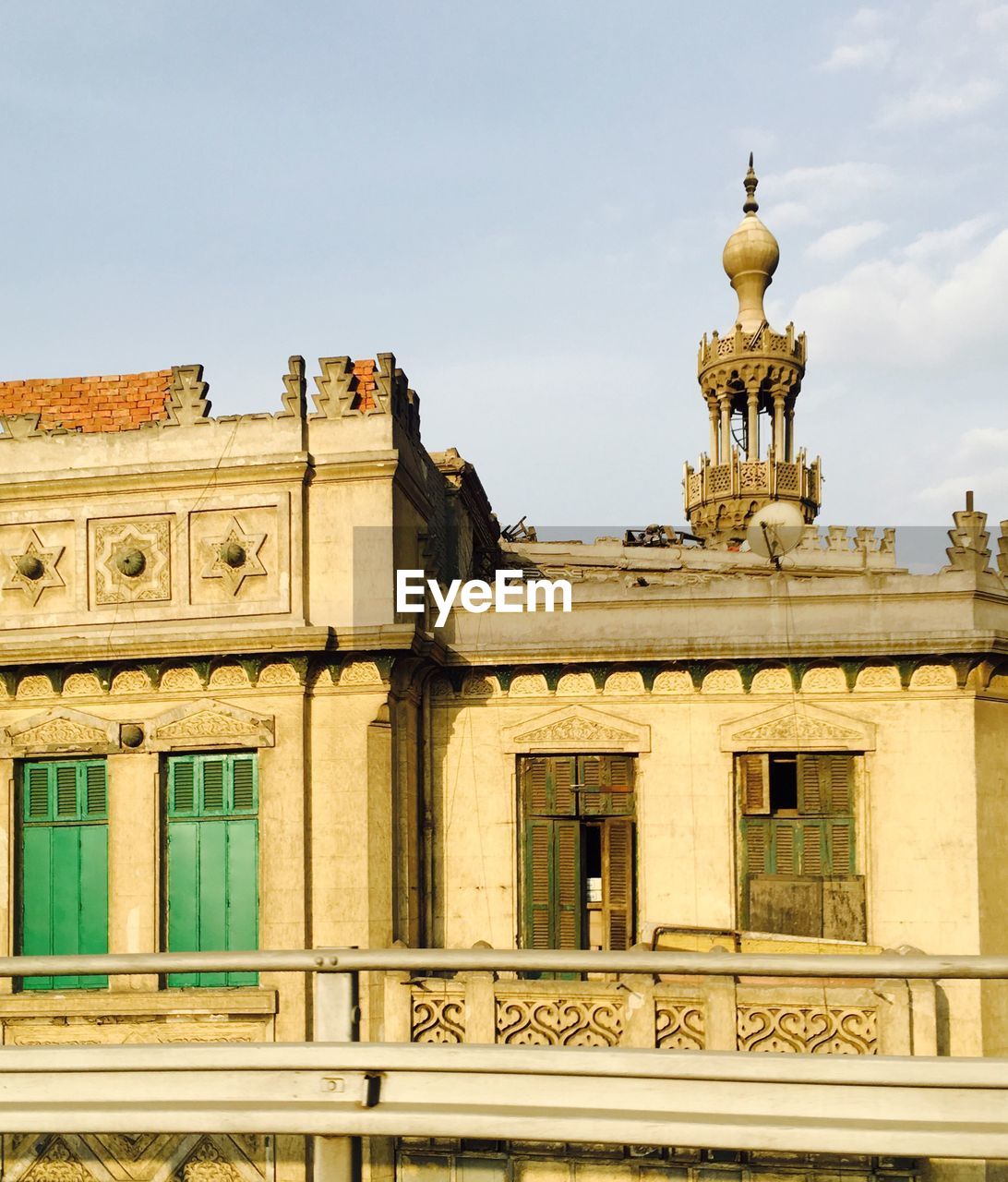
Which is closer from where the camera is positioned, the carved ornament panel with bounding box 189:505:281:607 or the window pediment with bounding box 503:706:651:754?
the carved ornament panel with bounding box 189:505:281:607

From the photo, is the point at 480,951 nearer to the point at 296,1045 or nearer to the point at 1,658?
the point at 296,1045

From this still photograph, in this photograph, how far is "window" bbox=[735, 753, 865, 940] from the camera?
591 inches

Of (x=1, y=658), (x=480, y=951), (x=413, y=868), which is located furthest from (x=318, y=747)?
(x=480, y=951)

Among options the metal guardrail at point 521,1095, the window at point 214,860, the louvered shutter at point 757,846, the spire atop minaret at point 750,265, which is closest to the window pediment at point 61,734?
the window at point 214,860

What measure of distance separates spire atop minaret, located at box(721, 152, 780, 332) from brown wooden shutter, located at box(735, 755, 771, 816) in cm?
2879

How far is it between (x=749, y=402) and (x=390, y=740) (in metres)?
31.4

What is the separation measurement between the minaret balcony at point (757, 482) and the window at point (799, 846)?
90.3 feet

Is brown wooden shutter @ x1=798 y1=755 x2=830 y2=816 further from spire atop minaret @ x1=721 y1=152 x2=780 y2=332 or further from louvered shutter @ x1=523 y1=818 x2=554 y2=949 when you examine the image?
Result: spire atop minaret @ x1=721 y1=152 x2=780 y2=332

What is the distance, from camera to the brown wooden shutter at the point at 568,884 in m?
15.6

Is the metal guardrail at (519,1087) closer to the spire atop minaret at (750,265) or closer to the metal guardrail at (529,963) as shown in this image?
the metal guardrail at (529,963)

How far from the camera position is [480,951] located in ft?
13.9

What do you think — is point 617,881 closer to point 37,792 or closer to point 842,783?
point 842,783

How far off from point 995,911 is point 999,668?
2.92 m

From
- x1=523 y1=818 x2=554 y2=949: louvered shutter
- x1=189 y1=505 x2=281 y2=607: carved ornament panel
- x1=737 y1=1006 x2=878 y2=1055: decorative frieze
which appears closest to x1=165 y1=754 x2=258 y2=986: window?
x1=189 y1=505 x2=281 y2=607: carved ornament panel
